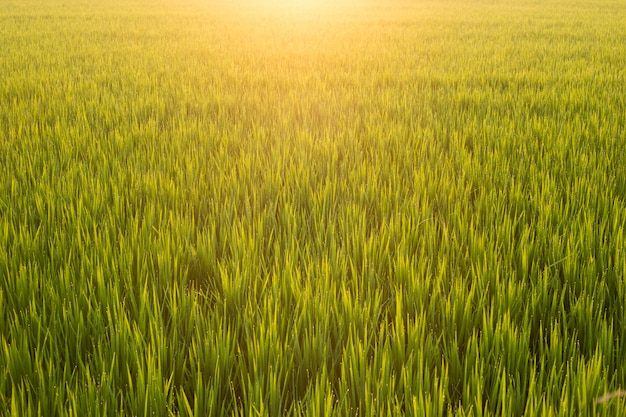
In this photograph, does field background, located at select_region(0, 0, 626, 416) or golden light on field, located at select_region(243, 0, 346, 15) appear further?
golden light on field, located at select_region(243, 0, 346, 15)

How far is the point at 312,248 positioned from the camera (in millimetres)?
1482

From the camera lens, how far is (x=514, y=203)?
70.5 inches

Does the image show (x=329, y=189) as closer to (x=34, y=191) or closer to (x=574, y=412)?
(x=34, y=191)

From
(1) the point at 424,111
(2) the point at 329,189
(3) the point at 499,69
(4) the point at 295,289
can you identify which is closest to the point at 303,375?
(4) the point at 295,289

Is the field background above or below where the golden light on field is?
below

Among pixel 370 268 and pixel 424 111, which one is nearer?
pixel 370 268

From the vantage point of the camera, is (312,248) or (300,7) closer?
(312,248)

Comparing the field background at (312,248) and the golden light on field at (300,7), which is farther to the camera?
the golden light on field at (300,7)

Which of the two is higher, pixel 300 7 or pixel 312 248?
pixel 300 7

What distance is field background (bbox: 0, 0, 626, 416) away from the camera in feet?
2.99

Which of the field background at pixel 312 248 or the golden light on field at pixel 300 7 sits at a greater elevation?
the golden light on field at pixel 300 7

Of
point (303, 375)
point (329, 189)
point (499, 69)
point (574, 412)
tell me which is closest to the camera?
point (574, 412)

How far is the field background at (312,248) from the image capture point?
912mm

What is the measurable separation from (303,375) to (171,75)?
14.4ft
